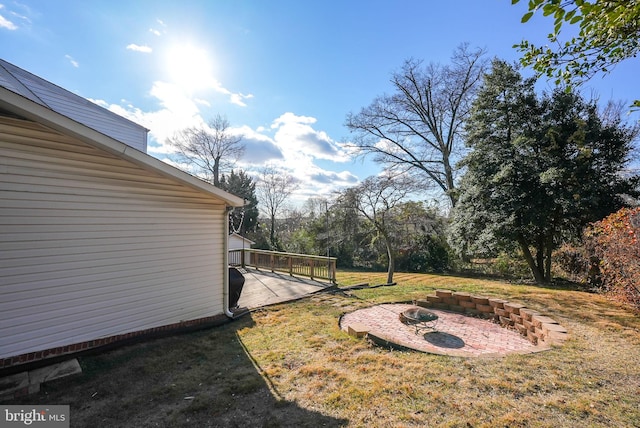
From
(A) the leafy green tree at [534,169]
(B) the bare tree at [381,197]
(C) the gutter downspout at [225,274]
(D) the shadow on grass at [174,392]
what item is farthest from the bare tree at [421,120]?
(D) the shadow on grass at [174,392]

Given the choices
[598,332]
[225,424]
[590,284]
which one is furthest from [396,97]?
[225,424]

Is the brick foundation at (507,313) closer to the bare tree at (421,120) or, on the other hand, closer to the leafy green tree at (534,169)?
the leafy green tree at (534,169)

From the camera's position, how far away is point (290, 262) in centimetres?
1092

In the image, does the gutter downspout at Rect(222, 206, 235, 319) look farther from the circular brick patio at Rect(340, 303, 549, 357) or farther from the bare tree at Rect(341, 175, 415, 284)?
the bare tree at Rect(341, 175, 415, 284)

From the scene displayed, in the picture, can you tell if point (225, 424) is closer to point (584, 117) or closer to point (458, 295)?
point (458, 295)

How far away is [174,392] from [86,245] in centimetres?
262

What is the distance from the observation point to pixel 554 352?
398cm

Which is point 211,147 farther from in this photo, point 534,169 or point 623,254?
point 623,254

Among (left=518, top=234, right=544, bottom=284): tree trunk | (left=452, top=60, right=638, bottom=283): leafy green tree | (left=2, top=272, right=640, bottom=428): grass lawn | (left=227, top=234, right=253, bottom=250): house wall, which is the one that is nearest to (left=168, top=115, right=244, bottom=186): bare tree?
(left=227, top=234, right=253, bottom=250): house wall

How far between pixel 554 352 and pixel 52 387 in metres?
6.85

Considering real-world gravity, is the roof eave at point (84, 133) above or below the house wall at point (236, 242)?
above

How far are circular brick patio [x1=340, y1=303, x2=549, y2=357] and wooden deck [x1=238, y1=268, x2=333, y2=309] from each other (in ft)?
7.48

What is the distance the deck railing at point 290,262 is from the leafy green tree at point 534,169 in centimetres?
707

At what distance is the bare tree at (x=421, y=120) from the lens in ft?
57.9
